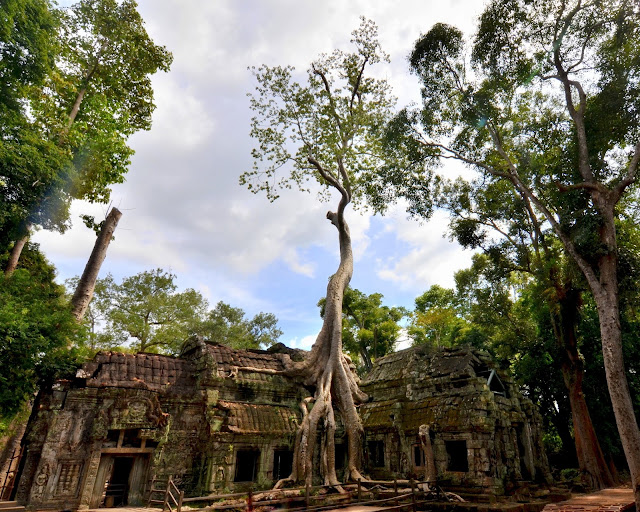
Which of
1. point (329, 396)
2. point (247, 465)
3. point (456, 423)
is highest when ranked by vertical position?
point (329, 396)

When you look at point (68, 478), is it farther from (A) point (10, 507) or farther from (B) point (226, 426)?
(B) point (226, 426)

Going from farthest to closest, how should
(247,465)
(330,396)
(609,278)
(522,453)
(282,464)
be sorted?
(522,453) < (330,396) < (282,464) < (247,465) < (609,278)

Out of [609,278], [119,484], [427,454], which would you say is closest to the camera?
[609,278]

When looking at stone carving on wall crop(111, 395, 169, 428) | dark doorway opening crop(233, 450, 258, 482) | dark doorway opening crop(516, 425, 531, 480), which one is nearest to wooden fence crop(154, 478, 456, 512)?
dark doorway opening crop(233, 450, 258, 482)

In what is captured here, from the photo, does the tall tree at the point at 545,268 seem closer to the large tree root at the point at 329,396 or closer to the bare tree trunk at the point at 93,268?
the large tree root at the point at 329,396

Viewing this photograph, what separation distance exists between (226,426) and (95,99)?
13375 millimetres

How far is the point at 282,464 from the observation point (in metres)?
13.8

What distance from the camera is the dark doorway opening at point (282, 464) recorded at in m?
13.5

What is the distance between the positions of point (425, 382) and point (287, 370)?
5992mm

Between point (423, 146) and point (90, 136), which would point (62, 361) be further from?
point (423, 146)

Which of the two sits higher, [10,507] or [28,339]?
[28,339]

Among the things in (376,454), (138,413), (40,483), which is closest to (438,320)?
(376,454)

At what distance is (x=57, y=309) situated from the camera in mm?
11914

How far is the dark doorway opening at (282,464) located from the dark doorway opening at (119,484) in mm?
4740
